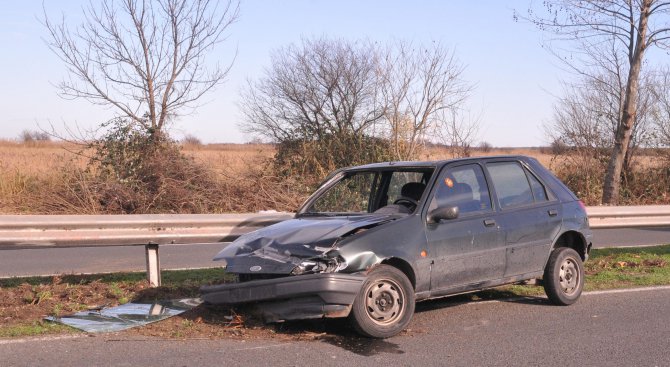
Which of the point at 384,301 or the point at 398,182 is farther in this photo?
the point at 398,182

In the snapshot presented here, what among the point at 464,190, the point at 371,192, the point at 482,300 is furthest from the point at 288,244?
the point at 482,300

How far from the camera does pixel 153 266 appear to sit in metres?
8.38

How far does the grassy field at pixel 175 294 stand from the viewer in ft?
21.2

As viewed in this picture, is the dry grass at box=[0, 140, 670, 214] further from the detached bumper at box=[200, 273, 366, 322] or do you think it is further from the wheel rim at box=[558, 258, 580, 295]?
the detached bumper at box=[200, 273, 366, 322]

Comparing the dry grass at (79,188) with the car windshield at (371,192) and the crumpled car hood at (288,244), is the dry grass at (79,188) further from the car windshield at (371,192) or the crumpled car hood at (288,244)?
the crumpled car hood at (288,244)

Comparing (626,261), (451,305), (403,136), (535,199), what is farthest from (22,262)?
(403,136)

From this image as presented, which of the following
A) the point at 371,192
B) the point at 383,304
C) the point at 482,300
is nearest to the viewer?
the point at 383,304

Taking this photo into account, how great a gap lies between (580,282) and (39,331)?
5355 millimetres

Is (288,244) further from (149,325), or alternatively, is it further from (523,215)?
(523,215)

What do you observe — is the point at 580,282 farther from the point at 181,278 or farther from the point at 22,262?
the point at 22,262

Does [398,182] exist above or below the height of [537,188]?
above

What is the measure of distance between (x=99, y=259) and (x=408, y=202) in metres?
6.24

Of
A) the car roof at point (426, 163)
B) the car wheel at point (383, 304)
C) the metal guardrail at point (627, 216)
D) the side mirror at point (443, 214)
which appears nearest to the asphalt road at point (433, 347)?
the car wheel at point (383, 304)

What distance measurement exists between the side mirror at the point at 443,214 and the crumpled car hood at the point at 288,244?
0.35 m
